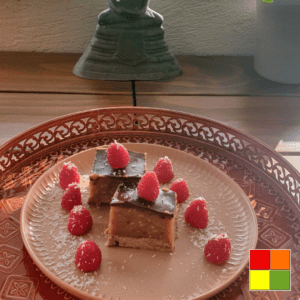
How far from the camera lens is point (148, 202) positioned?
1006 mm

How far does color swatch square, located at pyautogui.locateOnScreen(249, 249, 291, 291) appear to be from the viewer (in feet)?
2.82

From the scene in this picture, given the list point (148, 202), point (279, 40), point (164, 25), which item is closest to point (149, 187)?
point (148, 202)

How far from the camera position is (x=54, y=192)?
3.80ft

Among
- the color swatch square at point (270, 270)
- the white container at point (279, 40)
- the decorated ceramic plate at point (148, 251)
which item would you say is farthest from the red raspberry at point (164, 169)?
the white container at point (279, 40)

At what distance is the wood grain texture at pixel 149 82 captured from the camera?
6.45 ft

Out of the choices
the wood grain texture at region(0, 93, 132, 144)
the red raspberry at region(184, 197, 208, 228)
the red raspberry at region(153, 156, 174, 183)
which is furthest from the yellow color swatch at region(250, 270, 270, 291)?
the wood grain texture at region(0, 93, 132, 144)

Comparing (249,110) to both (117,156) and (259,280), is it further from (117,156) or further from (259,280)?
(259,280)

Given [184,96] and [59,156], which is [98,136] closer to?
[59,156]

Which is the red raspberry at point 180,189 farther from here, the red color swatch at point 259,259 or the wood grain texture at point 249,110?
the wood grain texture at point 249,110

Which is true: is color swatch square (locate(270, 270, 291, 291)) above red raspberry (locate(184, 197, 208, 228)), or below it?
below

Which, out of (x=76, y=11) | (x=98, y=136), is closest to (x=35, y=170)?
(x=98, y=136)

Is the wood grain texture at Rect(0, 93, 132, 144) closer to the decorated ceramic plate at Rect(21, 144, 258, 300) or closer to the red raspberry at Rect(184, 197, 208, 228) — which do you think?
the decorated ceramic plate at Rect(21, 144, 258, 300)

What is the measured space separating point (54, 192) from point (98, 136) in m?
0.33

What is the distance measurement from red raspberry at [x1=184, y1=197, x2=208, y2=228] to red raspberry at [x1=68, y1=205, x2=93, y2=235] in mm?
312
